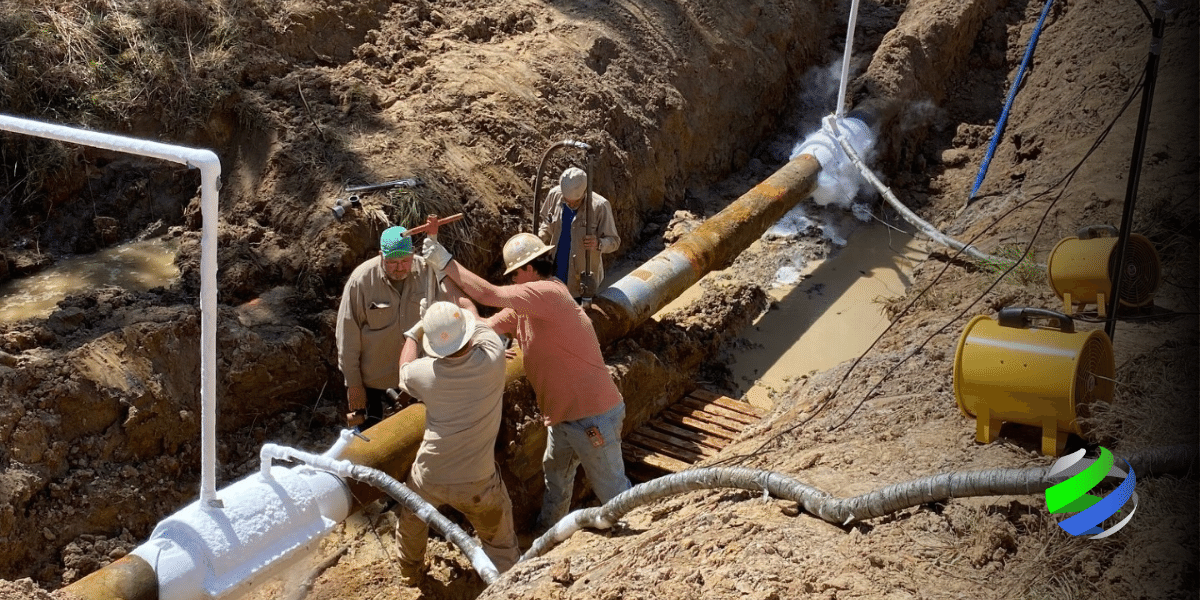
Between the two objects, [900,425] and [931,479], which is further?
[900,425]

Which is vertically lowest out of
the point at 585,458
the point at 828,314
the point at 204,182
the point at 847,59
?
the point at 828,314

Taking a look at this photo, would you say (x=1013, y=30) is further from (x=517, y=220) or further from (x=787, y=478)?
(x=787, y=478)

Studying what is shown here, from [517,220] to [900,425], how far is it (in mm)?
3819

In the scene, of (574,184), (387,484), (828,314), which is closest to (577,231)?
(574,184)

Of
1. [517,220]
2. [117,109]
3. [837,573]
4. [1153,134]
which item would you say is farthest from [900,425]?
[117,109]

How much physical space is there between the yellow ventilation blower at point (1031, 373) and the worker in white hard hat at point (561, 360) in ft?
6.57

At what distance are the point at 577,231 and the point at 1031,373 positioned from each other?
3462 millimetres

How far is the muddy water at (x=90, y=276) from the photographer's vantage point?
6344mm

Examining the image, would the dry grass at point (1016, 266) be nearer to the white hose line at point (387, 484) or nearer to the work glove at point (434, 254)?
the work glove at point (434, 254)


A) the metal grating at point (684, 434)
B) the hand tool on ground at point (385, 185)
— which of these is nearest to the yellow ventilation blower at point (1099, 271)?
the metal grating at point (684, 434)

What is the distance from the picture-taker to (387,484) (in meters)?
5.05

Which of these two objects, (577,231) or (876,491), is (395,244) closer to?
(577,231)

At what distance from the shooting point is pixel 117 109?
24.0 ft

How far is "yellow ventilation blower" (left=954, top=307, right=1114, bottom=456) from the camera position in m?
4.34
